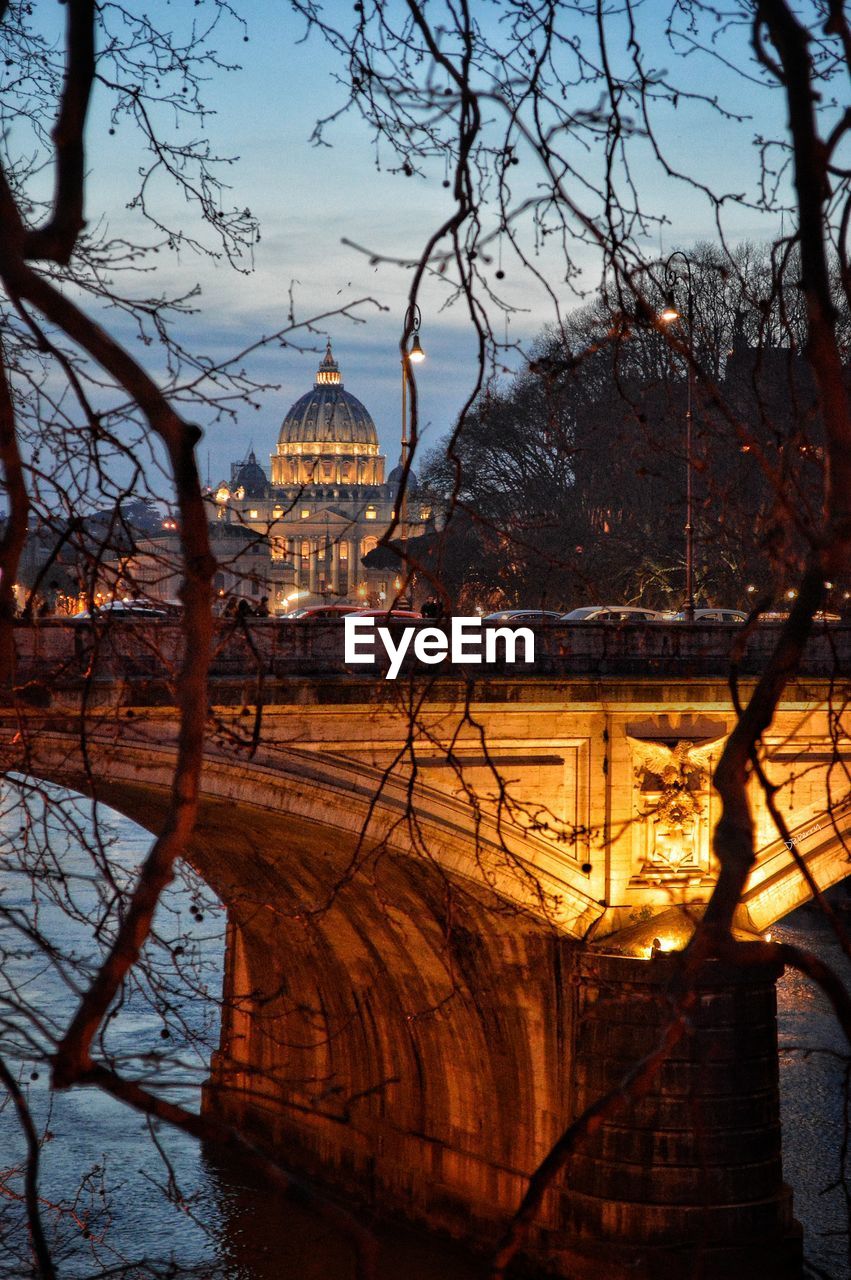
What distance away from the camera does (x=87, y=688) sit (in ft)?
13.1

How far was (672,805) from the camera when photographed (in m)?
17.8

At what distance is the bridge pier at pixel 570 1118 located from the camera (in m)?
16.3

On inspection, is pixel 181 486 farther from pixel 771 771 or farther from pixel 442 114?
pixel 771 771

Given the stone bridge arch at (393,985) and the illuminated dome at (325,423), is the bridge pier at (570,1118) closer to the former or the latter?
the stone bridge arch at (393,985)

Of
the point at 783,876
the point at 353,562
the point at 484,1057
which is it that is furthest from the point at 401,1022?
the point at 353,562

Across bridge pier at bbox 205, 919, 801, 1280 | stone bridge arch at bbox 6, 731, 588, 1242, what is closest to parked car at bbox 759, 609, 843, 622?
bridge pier at bbox 205, 919, 801, 1280

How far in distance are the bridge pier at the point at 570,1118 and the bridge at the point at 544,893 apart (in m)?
0.03

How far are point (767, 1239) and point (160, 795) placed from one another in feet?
21.6

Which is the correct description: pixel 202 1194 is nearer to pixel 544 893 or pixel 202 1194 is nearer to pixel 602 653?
pixel 544 893

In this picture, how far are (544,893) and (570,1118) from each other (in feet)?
9.87

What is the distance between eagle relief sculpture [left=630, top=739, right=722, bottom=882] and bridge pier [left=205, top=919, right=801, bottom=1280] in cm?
132

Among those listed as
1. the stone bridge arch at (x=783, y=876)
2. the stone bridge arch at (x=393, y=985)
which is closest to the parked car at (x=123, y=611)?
the stone bridge arch at (x=393, y=985)

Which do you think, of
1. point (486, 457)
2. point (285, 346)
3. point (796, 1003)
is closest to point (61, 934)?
point (796, 1003)

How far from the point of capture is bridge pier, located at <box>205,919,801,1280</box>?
53.6 feet
